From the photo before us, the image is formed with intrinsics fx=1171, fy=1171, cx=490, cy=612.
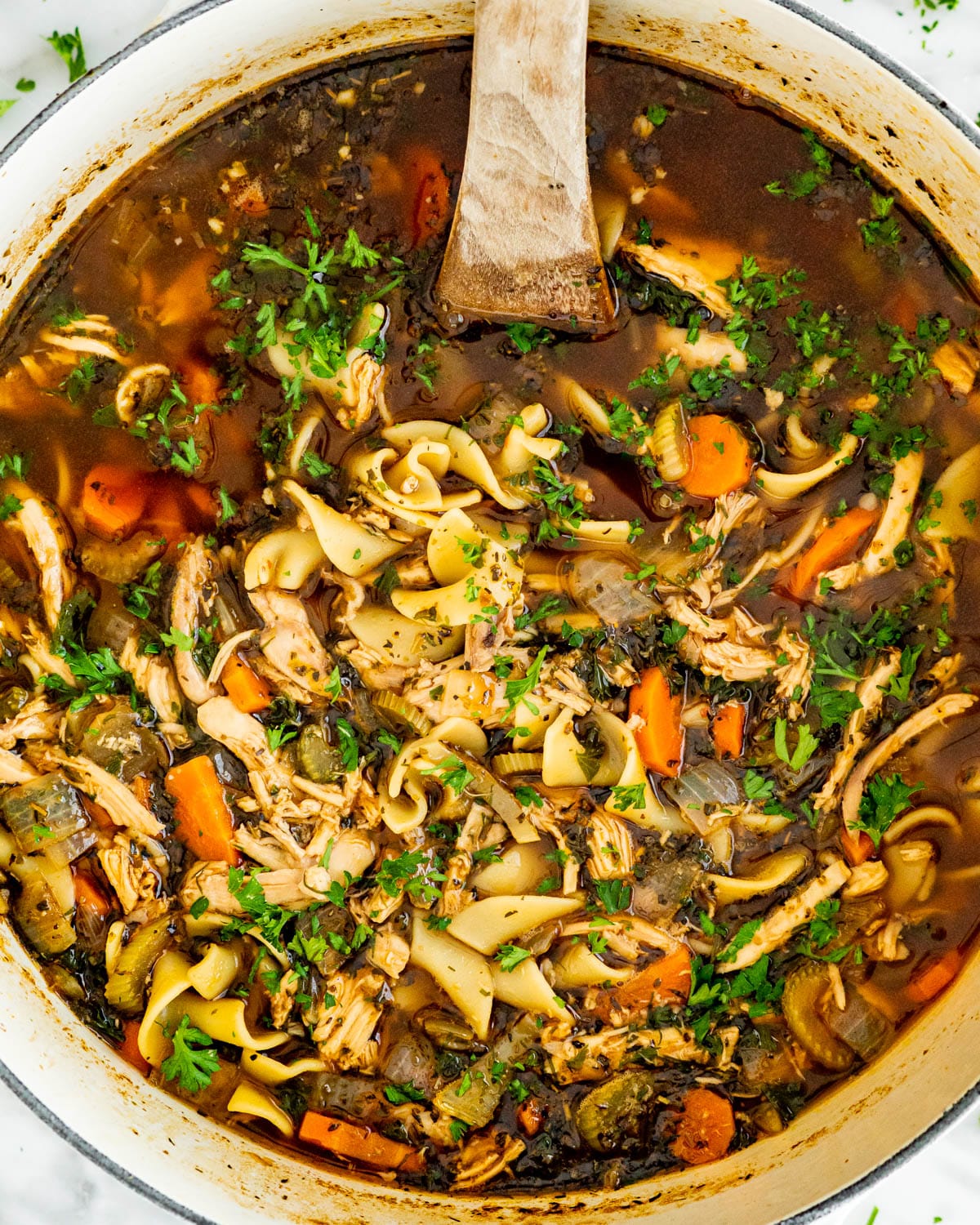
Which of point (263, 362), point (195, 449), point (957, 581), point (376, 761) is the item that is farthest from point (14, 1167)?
point (957, 581)

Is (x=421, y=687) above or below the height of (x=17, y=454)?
below

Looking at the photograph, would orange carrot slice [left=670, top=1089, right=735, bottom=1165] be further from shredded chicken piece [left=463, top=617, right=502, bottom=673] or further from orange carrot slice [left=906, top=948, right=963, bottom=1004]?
shredded chicken piece [left=463, top=617, right=502, bottom=673]

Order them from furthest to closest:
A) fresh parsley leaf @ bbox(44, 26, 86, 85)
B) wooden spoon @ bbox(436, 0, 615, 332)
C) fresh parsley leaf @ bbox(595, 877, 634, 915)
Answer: fresh parsley leaf @ bbox(44, 26, 86, 85) < fresh parsley leaf @ bbox(595, 877, 634, 915) < wooden spoon @ bbox(436, 0, 615, 332)

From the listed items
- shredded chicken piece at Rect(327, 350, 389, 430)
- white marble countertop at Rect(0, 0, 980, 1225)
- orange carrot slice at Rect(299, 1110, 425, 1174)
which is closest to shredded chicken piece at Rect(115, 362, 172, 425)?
shredded chicken piece at Rect(327, 350, 389, 430)

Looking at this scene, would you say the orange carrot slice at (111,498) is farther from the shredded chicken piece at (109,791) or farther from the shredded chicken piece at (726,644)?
the shredded chicken piece at (726,644)

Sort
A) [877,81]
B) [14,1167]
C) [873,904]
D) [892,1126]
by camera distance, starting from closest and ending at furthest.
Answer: [877,81] → [892,1126] → [873,904] → [14,1167]

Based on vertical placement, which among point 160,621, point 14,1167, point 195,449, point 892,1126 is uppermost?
point 195,449

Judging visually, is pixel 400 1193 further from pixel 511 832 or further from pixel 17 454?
pixel 17 454
